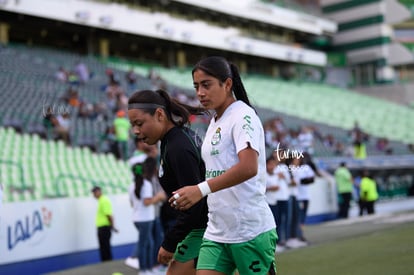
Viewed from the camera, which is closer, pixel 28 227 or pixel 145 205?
pixel 145 205

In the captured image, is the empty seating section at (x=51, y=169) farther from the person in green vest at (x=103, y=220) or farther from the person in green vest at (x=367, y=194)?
the person in green vest at (x=367, y=194)

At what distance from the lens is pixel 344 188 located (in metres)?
18.7

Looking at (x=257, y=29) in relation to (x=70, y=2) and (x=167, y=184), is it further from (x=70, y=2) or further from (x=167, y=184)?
(x=167, y=184)

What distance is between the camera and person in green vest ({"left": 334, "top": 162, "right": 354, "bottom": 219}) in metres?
18.7

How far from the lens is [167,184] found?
173 inches

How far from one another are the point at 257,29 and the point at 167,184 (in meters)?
55.1

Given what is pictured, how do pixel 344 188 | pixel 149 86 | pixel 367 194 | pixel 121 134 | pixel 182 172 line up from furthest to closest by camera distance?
pixel 149 86 < pixel 367 194 < pixel 344 188 < pixel 121 134 < pixel 182 172

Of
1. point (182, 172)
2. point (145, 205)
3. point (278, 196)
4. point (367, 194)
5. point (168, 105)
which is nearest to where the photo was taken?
point (182, 172)

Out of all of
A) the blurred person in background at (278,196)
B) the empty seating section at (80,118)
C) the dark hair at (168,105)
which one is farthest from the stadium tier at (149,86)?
the blurred person in background at (278,196)

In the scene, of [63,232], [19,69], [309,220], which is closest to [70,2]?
[19,69]

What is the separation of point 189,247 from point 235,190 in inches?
28.6

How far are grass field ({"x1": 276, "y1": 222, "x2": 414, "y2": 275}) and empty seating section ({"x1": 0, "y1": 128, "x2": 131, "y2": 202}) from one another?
4.21m

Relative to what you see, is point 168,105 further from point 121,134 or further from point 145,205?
point 121,134

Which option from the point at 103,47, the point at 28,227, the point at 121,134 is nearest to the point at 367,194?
the point at 121,134
